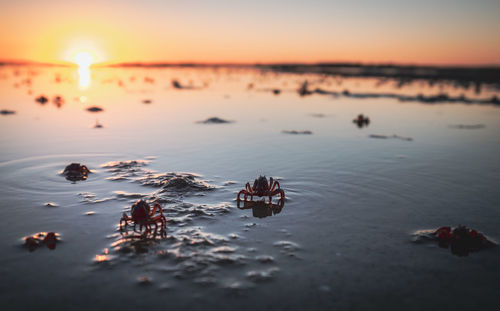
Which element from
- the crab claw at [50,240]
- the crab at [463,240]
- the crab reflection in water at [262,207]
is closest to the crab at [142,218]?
the crab claw at [50,240]

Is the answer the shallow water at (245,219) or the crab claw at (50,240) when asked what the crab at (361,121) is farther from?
the crab claw at (50,240)

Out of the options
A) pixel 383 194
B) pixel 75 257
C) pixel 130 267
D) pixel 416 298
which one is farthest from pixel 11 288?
pixel 383 194

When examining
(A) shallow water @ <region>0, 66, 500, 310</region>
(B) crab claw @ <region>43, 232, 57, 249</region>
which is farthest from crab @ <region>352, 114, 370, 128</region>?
(B) crab claw @ <region>43, 232, 57, 249</region>

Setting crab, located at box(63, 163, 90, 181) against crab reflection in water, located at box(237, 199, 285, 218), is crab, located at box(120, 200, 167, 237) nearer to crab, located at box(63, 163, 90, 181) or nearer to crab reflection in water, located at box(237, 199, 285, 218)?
crab reflection in water, located at box(237, 199, 285, 218)

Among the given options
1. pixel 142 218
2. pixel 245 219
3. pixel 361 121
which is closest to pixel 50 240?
pixel 142 218

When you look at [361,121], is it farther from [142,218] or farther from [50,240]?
[50,240]
